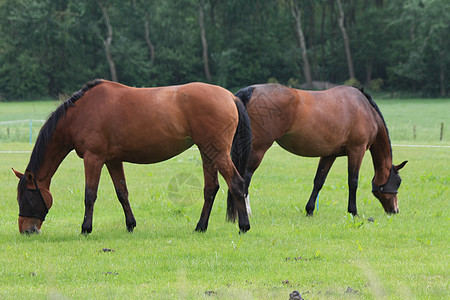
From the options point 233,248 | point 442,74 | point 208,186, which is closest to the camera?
point 233,248

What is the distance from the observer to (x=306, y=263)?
6.16 m

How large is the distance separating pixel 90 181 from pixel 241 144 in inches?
83.7

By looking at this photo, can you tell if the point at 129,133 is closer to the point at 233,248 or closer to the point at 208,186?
the point at 208,186

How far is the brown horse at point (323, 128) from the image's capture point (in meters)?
8.73

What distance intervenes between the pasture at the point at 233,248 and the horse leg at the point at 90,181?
20cm

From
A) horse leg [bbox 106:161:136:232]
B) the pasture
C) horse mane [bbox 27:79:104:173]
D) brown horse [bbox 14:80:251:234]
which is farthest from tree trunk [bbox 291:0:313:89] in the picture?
horse mane [bbox 27:79:104:173]

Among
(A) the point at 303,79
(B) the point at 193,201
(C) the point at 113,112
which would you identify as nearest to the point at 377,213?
(B) the point at 193,201

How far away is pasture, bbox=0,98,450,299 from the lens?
17.1 feet

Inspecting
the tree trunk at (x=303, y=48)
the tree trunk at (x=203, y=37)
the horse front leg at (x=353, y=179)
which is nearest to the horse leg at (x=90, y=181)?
the horse front leg at (x=353, y=179)

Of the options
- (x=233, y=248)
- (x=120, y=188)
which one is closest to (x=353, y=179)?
(x=233, y=248)

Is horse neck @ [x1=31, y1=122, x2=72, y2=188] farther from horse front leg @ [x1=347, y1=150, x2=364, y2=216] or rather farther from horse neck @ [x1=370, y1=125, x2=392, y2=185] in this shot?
horse neck @ [x1=370, y1=125, x2=392, y2=185]

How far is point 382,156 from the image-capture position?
9.55 metres

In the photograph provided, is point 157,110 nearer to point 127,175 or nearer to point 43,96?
point 127,175

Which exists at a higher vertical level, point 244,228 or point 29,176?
point 29,176
